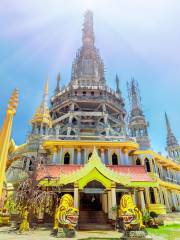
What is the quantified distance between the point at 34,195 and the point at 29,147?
1531 cm

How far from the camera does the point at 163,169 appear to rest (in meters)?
29.6

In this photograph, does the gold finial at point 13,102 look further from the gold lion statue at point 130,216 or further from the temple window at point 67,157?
the temple window at point 67,157

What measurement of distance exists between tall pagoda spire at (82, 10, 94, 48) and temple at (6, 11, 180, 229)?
10.8 feet

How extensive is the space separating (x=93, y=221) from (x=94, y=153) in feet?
20.0

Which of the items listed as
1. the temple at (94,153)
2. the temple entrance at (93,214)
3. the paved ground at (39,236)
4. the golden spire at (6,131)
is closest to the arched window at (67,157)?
the temple at (94,153)

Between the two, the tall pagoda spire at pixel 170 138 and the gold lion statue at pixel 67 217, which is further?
the tall pagoda spire at pixel 170 138

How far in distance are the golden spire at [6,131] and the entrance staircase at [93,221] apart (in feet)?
41.4

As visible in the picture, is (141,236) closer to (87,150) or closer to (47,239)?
(47,239)

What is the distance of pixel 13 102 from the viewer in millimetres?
5102

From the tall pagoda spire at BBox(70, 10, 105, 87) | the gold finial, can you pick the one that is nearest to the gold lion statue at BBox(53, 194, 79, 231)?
the gold finial

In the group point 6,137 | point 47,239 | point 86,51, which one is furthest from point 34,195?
point 86,51

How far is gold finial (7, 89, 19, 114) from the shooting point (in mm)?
4891

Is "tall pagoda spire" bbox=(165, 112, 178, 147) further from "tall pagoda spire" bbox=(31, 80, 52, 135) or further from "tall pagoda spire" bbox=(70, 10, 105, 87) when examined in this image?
"tall pagoda spire" bbox=(31, 80, 52, 135)

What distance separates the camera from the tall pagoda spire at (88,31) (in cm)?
5023
